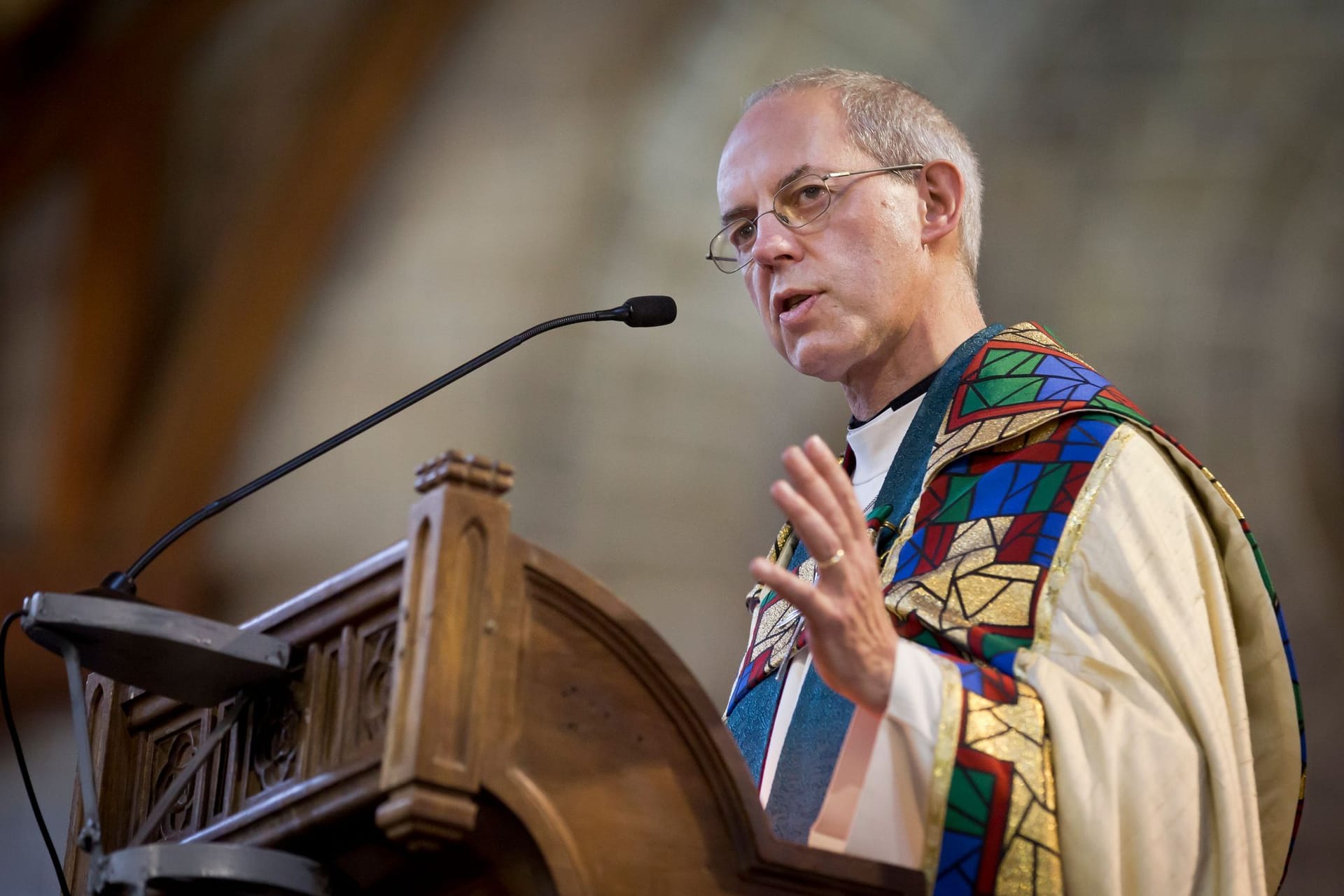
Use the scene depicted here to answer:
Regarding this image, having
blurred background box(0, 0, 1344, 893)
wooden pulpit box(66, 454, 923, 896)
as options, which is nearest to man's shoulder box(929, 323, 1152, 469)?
wooden pulpit box(66, 454, 923, 896)

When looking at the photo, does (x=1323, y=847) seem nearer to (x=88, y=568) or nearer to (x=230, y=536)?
(x=230, y=536)

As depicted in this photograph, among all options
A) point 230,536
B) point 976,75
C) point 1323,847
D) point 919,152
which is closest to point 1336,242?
point 976,75

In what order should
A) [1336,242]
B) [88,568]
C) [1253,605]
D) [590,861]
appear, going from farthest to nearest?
1. [88,568]
2. [1336,242]
3. [1253,605]
4. [590,861]

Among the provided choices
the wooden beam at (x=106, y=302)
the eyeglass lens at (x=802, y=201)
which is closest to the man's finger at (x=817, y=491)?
the eyeglass lens at (x=802, y=201)

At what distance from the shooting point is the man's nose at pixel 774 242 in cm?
321

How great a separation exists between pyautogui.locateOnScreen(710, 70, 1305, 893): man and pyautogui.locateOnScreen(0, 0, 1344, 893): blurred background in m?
2.06

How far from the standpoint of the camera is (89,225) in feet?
19.1

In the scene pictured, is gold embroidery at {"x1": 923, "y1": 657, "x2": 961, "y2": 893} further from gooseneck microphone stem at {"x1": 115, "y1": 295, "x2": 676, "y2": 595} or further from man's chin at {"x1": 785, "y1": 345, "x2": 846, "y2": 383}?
man's chin at {"x1": 785, "y1": 345, "x2": 846, "y2": 383}

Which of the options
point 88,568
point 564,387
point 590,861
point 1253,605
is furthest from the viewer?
point 564,387

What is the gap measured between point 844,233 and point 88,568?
3.30 metres

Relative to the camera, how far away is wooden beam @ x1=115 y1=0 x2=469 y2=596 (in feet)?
18.9

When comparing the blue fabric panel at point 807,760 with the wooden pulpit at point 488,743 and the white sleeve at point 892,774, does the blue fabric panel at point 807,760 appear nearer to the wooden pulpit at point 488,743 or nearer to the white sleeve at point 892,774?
the white sleeve at point 892,774

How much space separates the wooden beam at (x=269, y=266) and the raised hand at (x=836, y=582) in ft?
13.0

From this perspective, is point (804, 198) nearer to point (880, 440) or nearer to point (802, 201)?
point (802, 201)
